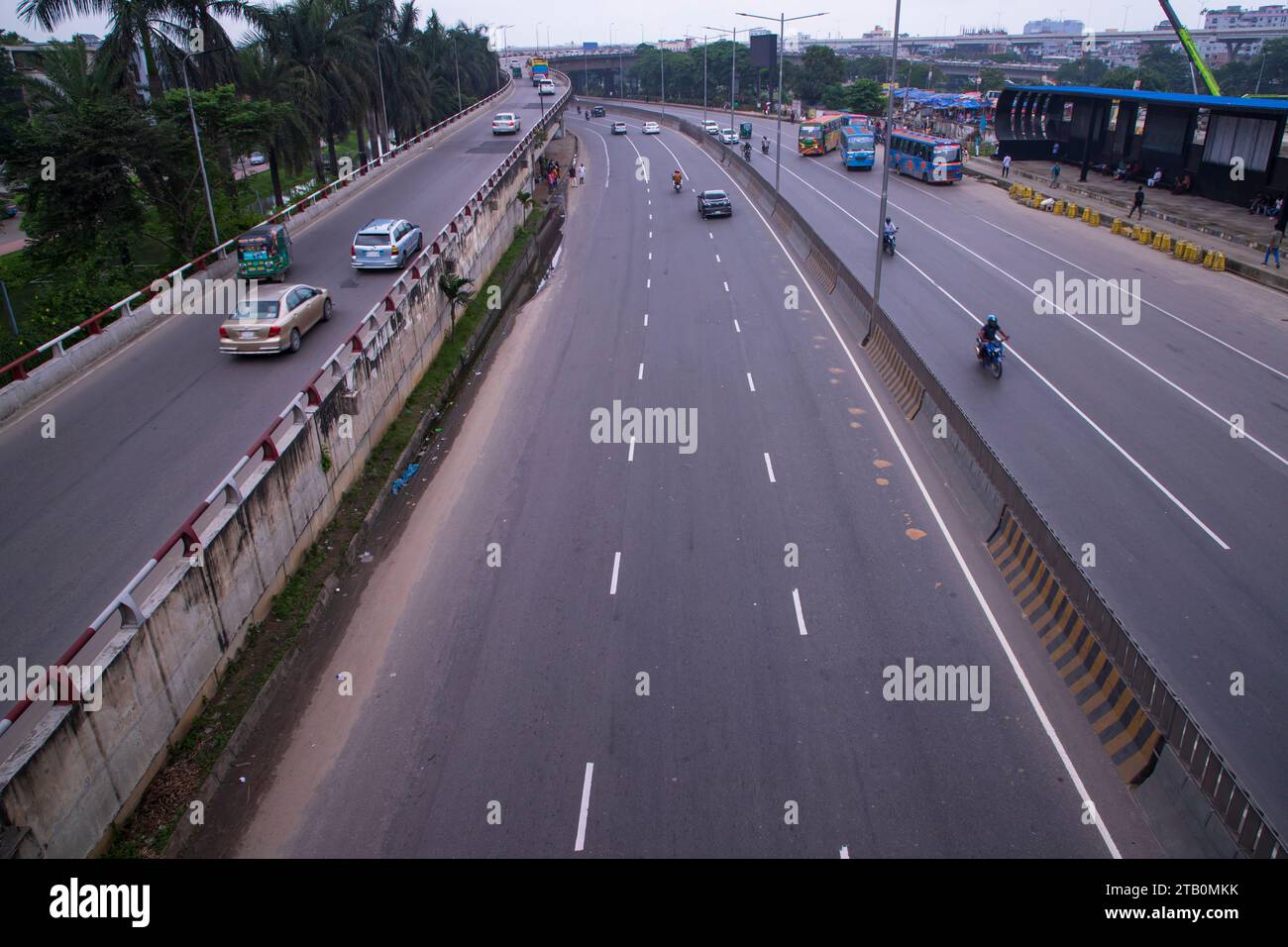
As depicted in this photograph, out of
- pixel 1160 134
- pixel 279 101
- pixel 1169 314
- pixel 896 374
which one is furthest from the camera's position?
pixel 1160 134

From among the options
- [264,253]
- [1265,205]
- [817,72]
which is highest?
[817,72]

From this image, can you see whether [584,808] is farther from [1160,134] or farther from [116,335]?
[1160,134]

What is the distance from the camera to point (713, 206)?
46531 mm

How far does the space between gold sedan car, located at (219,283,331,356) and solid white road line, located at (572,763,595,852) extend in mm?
14877

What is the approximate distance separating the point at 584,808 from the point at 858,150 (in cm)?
6008

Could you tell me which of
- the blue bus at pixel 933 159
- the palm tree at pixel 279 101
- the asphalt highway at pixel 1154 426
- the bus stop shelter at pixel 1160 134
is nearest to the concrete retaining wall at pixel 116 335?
the palm tree at pixel 279 101

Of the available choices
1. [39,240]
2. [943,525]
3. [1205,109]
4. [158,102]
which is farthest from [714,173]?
[943,525]

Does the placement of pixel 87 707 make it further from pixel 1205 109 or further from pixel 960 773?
pixel 1205 109

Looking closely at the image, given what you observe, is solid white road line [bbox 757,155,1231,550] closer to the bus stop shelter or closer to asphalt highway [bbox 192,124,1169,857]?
asphalt highway [bbox 192,124,1169,857]

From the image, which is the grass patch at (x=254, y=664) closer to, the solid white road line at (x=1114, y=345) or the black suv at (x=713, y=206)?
the solid white road line at (x=1114, y=345)

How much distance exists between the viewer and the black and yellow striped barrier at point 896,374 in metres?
21.7

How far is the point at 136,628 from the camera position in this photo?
34.0 feet

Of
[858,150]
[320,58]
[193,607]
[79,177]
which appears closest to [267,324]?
[79,177]

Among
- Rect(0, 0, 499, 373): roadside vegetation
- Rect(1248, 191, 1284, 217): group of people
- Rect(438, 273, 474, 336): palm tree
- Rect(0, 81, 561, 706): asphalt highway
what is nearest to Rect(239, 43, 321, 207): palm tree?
Rect(0, 0, 499, 373): roadside vegetation
